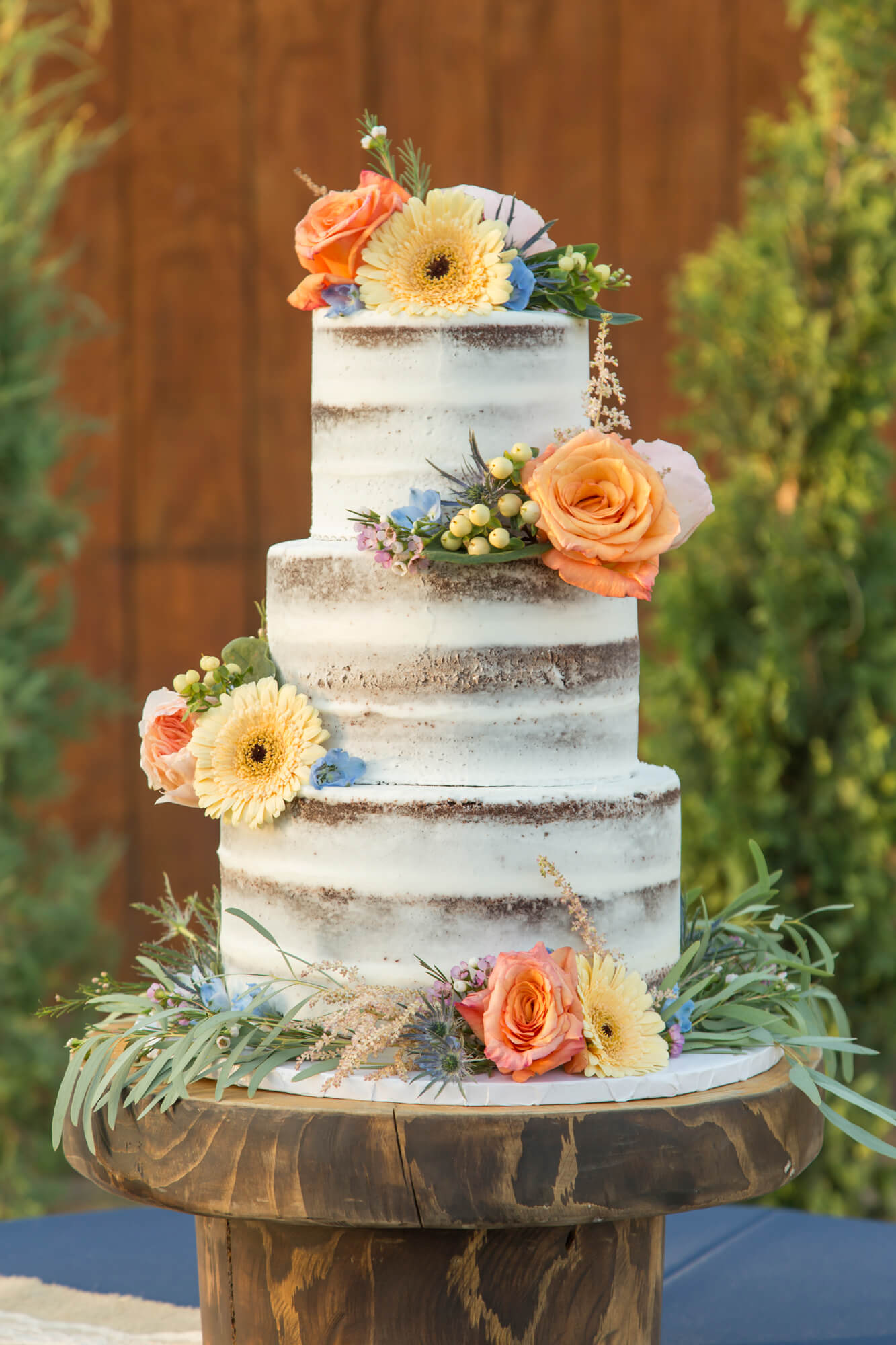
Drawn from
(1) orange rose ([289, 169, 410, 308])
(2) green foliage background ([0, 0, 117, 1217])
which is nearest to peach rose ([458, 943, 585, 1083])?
(1) orange rose ([289, 169, 410, 308])

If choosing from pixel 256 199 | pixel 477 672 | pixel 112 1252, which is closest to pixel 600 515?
pixel 477 672

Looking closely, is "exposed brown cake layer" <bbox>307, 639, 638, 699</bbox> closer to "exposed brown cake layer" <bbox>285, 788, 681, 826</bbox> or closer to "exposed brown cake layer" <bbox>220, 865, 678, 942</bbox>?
"exposed brown cake layer" <bbox>285, 788, 681, 826</bbox>

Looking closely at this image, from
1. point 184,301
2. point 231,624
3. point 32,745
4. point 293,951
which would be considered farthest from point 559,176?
point 293,951

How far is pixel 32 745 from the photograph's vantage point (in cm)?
385

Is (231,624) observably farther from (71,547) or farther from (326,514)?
(326,514)

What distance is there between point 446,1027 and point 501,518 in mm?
562

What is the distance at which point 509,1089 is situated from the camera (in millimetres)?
1656

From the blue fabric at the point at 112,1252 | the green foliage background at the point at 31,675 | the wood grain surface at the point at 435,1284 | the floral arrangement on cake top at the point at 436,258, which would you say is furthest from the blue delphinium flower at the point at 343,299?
the green foliage background at the point at 31,675

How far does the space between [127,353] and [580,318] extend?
2825 mm

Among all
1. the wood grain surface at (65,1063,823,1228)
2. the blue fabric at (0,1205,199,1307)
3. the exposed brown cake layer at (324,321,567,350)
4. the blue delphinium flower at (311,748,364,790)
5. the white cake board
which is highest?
the exposed brown cake layer at (324,321,567,350)

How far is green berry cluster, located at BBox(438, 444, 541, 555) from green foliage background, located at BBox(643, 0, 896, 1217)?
1.85 metres

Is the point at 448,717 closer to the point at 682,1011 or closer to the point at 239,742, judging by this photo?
the point at 239,742

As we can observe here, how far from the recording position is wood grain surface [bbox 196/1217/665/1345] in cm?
173

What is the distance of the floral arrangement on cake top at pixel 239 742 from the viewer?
181cm
